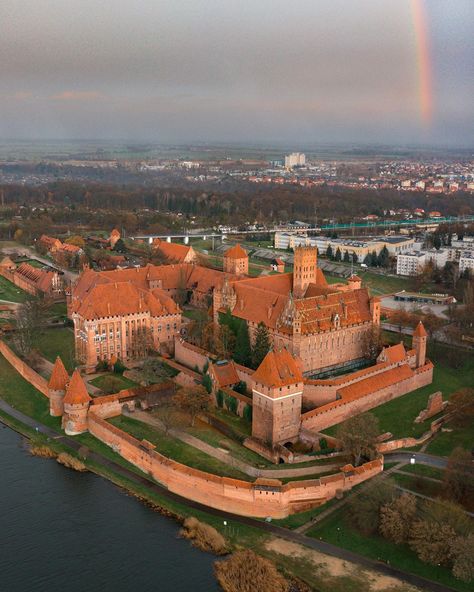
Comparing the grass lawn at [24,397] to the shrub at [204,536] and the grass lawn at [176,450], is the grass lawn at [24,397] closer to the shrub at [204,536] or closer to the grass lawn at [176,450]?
the grass lawn at [176,450]

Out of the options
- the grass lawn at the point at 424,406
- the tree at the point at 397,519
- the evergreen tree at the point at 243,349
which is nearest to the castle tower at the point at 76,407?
the evergreen tree at the point at 243,349

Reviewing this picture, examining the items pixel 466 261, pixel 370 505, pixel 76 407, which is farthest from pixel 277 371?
pixel 466 261

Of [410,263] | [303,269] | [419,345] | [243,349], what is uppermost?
[303,269]

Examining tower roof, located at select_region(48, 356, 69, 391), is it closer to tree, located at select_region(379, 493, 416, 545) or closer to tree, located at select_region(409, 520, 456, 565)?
tree, located at select_region(379, 493, 416, 545)

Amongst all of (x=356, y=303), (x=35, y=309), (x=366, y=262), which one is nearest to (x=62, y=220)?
Answer: (x=366, y=262)

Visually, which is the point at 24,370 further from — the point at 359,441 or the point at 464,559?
the point at 464,559

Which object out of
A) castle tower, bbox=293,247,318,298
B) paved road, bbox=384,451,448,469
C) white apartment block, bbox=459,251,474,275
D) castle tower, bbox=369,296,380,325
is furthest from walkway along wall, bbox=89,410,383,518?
white apartment block, bbox=459,251,474,275

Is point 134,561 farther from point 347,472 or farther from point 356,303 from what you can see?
point 356,303
